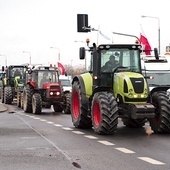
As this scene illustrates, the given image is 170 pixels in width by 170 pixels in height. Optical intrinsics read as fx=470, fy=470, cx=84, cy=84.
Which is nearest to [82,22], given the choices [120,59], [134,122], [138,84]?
[134,122]

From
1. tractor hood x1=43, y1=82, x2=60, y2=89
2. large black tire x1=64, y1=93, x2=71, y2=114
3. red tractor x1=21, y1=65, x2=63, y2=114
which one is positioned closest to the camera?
large black tire x1=64, y1=93, x2=71, y2=114

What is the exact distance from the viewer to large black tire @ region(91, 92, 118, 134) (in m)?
12.8

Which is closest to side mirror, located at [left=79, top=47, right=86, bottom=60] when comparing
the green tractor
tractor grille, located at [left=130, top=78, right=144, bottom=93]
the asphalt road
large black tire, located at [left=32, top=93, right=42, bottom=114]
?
tractor grille, located at [left=130, top=78, right=144, bottom=93]

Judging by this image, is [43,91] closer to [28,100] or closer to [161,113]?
[28,100]

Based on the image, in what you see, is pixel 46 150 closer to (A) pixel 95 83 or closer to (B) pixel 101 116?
(B) pixel 101 116

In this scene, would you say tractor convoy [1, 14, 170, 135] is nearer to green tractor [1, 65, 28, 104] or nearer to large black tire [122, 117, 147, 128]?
large black tire [122, 117, 147, 128]

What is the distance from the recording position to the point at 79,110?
15023 millimetres

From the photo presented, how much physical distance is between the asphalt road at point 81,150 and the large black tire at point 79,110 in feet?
1.11

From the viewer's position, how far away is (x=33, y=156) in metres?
9.61

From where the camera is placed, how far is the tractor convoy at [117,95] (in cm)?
1284

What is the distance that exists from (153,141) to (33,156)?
3.66 meters

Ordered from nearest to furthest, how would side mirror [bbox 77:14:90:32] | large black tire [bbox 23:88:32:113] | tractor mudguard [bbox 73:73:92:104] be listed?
tractor mudguard [bbox 73:73:92:104]
large black tire [bbox 23:88:32:113]
side mirror [bbox 77:14:90:32]

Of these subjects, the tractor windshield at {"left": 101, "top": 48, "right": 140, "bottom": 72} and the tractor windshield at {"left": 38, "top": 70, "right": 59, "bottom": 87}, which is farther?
the tractor windshield at {"left": 38, "top": 70, "right": 59, "bottom": 87}

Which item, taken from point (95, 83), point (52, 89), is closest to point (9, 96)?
point (52, 89)
